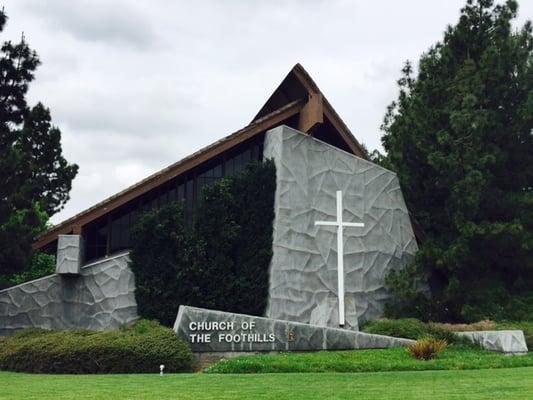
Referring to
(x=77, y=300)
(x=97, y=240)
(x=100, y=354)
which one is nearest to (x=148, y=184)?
(x=97, y=240)

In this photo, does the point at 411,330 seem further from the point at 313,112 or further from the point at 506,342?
the point at 313,112

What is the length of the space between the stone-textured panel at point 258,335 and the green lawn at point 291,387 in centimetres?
453

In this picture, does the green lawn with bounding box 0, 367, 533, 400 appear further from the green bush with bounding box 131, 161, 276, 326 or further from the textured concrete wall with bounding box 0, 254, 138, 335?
the textured concrete wall with bounding box 0, 254, 138, 335

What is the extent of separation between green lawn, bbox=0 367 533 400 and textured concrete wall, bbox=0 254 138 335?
9.40 meters

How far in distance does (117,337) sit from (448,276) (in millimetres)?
16107

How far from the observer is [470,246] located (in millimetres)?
25672

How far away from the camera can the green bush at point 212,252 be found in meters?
23.0

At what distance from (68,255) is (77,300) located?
5.94ft

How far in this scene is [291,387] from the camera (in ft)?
A: 36.8

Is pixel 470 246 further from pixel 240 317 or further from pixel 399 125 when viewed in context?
pixel 240 317

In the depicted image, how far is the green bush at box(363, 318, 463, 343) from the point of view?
21.2m

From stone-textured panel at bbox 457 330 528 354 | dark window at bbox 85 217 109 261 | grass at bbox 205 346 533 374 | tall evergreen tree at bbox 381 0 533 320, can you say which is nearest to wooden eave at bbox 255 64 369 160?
tall evergreen tree at bbox 381 0 533 320

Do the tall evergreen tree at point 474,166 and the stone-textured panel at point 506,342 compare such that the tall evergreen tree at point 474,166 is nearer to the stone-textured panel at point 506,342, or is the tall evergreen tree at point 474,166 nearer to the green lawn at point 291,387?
the stone-textured panel at point 506,342

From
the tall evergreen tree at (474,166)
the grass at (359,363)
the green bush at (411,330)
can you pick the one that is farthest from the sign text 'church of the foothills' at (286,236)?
the grass at (359,363)
